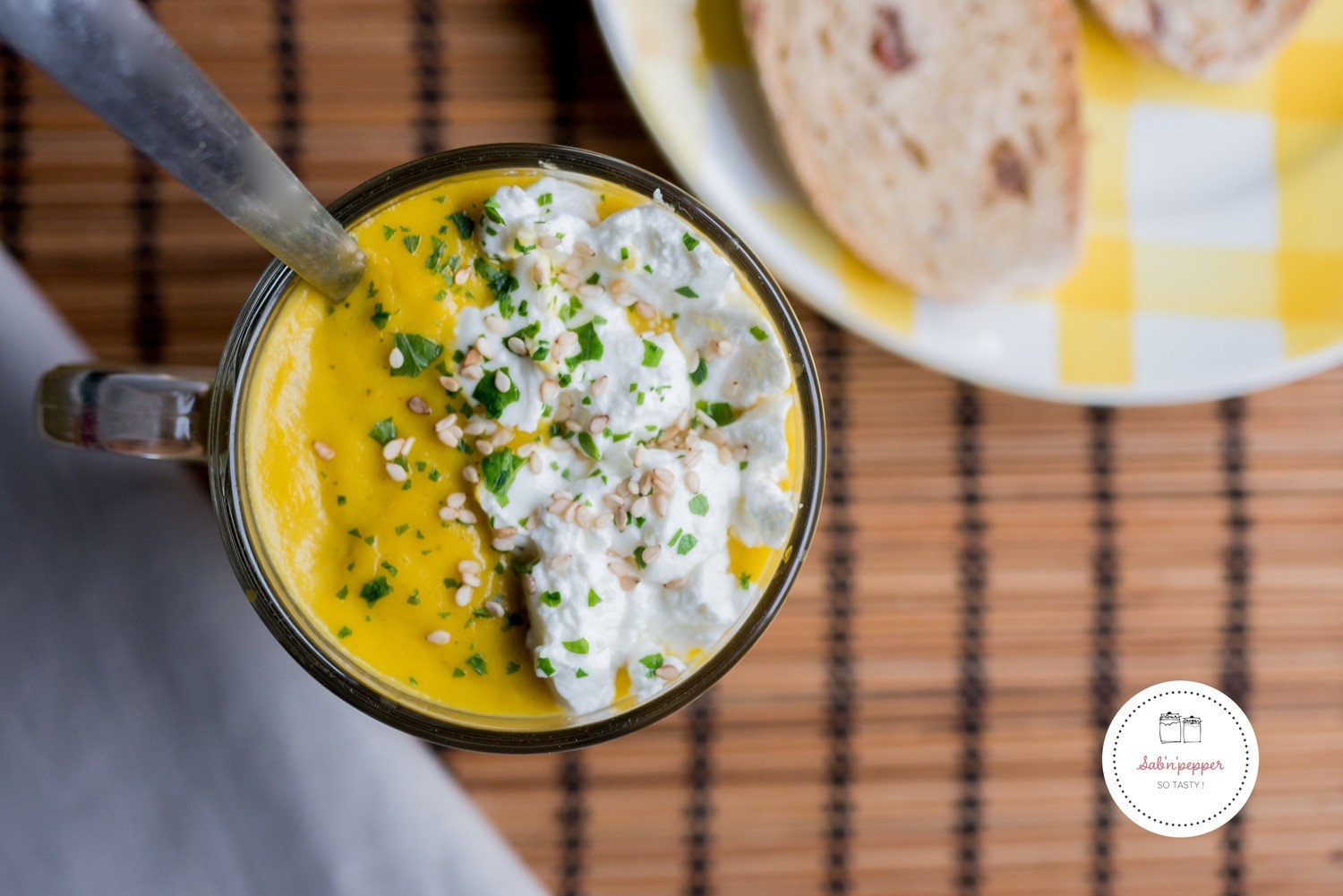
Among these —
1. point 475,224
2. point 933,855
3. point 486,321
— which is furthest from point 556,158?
point 933,855

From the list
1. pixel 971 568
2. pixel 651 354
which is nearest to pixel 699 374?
pixel 651 354

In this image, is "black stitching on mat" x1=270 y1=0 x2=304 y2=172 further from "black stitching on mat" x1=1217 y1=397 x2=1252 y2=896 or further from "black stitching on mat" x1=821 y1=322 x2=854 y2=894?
"black stitching on mat" x1=1217 y1=397 x2=1252 y2=896

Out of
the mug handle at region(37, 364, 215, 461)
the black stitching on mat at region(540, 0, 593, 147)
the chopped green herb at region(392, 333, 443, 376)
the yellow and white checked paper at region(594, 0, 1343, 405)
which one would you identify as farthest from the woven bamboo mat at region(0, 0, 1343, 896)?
the chopped green herb at region(392, 333, 443, 376)

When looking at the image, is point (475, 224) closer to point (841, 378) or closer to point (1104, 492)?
point (841, 378)

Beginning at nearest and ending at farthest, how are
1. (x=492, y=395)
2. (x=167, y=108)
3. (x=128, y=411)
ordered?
(x=167, y=108)
(x=492, y=395)
(x=128, y=411)

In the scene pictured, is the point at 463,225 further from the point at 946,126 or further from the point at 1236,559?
the point at 1236,559

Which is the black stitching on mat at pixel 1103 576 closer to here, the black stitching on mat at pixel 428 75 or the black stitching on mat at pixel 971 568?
the black stitching on mat at pixel 971 568
